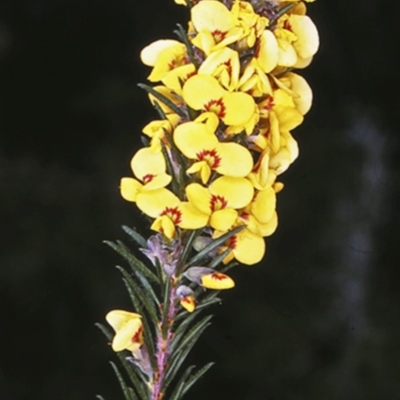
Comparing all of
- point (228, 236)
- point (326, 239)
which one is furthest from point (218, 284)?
point (326, 239)

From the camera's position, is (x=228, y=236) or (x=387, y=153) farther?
(x=387, y=153)

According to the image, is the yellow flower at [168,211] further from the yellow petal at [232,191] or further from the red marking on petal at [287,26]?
the red marking on petal at [287,26]

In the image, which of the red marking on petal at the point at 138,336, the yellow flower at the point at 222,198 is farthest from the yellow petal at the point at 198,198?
the red marking on petal at the point at 138,336

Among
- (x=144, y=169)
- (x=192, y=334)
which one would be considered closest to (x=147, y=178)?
(x=144, y=169)

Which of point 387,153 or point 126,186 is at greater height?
point 387,153

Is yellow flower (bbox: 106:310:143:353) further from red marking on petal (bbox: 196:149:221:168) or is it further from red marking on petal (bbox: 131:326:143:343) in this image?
red marking on petal (bbox: 196:149:221:168)

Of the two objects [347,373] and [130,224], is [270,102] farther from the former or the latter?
[347,373]

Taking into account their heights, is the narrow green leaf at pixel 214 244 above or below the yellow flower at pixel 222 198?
below
